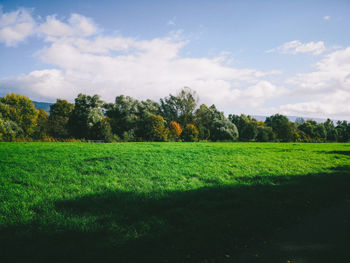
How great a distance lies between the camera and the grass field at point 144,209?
3.20 metres

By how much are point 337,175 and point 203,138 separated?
35.8m

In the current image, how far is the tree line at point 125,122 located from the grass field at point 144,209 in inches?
934

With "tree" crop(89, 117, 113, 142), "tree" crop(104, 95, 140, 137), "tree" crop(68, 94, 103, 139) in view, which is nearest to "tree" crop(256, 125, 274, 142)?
"tree" crop(104, 95, 140, 137)

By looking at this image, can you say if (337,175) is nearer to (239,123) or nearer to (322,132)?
(239,123)

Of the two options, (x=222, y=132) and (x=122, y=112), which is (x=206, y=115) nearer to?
(x=222, y=132)

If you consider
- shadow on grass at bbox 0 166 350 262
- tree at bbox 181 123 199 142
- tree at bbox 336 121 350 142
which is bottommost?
shadow on grass at bbox 0 166 350 262

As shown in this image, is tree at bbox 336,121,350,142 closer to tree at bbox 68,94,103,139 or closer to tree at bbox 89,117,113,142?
tree at bbox 89,117,113,142

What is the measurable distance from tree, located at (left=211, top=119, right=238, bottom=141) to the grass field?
133ft

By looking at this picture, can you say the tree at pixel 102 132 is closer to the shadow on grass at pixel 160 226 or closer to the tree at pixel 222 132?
the shadow on grass at pixel 160 226

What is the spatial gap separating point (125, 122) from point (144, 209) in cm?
3983

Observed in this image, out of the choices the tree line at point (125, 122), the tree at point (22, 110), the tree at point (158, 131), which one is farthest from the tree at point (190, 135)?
the tree at point (22, 110)

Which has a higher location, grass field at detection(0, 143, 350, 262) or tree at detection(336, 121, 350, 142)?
tree at detection(336, 121, 350, 142)

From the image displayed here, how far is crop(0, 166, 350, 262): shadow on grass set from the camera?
3096mm

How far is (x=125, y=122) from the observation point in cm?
4281
